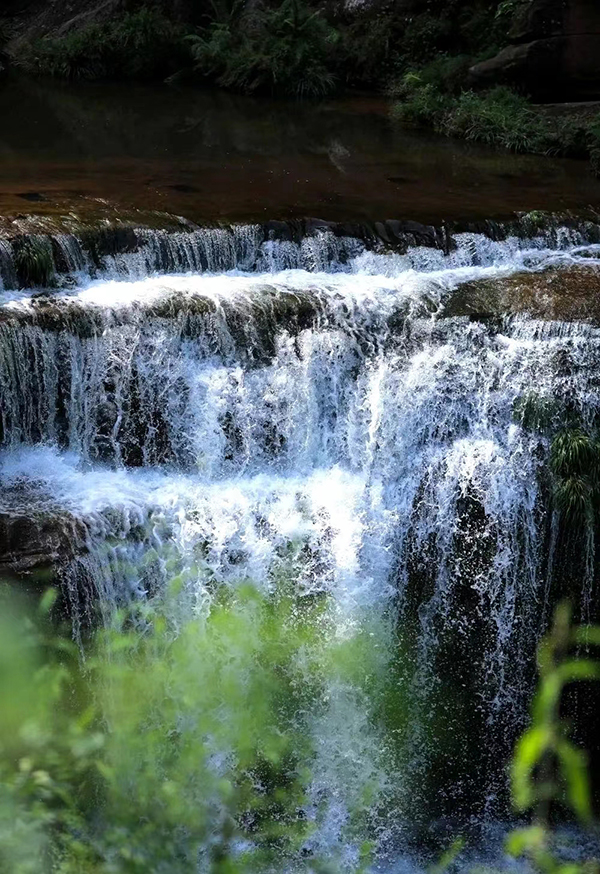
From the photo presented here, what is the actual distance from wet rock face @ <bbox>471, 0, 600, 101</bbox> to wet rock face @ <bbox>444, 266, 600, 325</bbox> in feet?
23.6

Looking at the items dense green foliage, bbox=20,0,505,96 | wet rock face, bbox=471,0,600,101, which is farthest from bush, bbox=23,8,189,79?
wet rock face, bbox=471,0,600,101

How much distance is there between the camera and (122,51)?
1956cm

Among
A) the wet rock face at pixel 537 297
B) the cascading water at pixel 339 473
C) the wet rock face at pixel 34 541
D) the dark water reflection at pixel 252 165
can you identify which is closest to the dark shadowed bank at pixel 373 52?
the dark water reflection at pixel 252 165

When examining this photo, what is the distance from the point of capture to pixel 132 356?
7.89 meters

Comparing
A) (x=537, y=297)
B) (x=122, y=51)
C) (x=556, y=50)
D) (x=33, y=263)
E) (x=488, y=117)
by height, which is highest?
(x=122, y=51)

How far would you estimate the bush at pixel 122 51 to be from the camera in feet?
64.1

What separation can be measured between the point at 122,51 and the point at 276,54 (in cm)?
332

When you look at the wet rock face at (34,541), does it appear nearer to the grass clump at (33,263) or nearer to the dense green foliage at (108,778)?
the dense green foliage at (108,778)

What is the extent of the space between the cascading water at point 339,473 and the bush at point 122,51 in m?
12.4

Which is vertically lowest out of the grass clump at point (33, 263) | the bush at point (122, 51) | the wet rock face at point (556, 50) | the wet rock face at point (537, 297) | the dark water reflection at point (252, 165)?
the wet rock face at point (537, 297)

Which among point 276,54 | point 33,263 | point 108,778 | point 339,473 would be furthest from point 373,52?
point 108,778

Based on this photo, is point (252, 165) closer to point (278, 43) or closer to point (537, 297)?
point (537, 297)

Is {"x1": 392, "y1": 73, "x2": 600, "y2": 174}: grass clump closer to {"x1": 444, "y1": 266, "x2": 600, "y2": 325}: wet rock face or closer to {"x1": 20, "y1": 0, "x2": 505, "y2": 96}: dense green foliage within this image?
{"x1": 20, "y1": 0, "x2": 505, "y2": 96}: dense green foliage

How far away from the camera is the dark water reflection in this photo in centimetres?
1064
